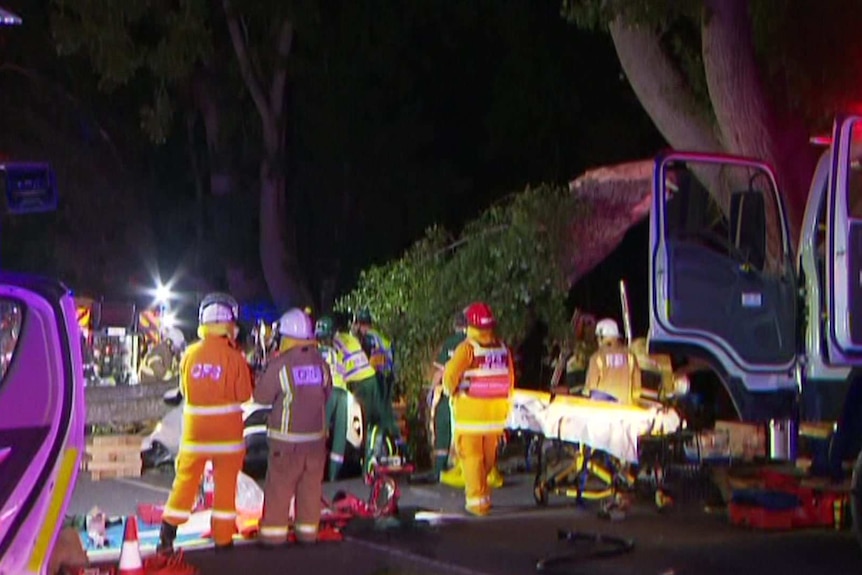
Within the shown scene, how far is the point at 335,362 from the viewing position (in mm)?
13914

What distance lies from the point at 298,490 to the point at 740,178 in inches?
170

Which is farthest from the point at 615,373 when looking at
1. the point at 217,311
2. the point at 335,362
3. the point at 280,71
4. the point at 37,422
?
the point at 280,71

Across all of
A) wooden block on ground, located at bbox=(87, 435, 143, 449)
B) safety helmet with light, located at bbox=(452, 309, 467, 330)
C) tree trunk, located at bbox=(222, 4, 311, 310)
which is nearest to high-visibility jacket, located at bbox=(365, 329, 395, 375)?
safety helmet with light, located at bbox=(452, 309, 467, 330)

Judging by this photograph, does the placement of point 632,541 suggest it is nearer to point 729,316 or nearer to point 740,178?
point 729,316

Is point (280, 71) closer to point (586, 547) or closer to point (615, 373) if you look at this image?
point (615, 373)

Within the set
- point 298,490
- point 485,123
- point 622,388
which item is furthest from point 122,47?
point 298,490

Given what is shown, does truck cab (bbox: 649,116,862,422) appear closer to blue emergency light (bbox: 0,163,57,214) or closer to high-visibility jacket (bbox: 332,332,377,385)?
high-visibility jacket (bbox: 332,332,377,385)

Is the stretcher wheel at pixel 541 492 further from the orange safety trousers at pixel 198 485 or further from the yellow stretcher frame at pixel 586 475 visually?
the orange safety trousers at pixel 198 485

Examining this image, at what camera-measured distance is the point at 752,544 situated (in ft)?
35.0

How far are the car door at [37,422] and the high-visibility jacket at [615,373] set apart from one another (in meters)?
7.79

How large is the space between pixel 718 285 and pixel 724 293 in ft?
0.24

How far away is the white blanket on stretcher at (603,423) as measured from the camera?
11.9m

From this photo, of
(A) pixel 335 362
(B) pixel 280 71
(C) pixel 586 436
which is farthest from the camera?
(B) pixel 280 71

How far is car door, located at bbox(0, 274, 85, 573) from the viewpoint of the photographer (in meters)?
6.16
